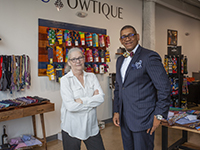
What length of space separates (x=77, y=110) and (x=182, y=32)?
27.5ft

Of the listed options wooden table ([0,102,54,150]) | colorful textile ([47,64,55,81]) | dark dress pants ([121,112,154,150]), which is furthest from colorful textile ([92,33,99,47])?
dark dress pants ([121,112,154,150])

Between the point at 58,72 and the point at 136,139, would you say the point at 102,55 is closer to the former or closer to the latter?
the point at 58,72

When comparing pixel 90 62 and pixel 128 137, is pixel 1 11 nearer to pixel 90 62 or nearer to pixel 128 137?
pixel 90 62

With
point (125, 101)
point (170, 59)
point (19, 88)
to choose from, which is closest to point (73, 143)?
point (125, 101)

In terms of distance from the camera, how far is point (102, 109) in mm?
5473

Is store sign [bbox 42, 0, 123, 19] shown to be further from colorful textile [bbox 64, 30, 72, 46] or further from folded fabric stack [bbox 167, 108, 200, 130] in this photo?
folded fabric stack [bbox 167, 108, 200, 130]

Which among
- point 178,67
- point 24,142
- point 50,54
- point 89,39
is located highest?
point 89,39

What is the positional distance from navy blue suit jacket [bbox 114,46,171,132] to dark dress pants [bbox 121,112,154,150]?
2.9 inches

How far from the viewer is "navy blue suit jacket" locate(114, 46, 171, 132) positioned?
5.83ft

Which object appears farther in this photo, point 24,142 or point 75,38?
point 75,38

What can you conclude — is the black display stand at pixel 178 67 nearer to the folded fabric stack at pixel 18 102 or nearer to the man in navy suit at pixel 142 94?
the folded fabric stack at pixel 18 102

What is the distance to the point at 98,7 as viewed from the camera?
17.3 ft

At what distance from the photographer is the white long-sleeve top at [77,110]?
85.6 inches

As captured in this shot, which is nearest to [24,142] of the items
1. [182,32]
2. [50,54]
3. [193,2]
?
[50,54]
